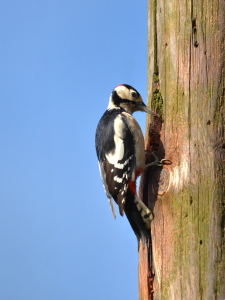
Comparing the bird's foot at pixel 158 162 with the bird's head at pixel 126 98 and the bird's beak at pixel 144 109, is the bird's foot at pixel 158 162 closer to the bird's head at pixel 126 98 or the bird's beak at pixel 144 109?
the bird's beak at pixel 144 109

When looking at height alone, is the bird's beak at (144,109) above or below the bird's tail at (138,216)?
above

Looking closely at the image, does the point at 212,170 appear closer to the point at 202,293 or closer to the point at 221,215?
the point at 221,215

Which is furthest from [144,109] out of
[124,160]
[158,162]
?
[158,162]

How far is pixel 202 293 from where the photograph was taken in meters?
2.08

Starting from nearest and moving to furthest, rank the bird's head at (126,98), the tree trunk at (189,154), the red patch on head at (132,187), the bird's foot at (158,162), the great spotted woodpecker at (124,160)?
1. the tree trunk at (189,154)
2. the bird's foot at (158,162)
3. the great spotted woodpecker at (124,160)
4. the red patch on head at (132,187)
5. the bird's head at (126,98)

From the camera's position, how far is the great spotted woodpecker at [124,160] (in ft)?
8.67

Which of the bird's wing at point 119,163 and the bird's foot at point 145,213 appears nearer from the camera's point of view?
the bird's foot at point 145,213

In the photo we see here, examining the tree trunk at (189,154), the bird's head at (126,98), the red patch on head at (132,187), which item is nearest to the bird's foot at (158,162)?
the tree trunk at (189,154)

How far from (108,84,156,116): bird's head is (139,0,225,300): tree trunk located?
55cm

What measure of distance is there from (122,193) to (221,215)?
0.78 metres

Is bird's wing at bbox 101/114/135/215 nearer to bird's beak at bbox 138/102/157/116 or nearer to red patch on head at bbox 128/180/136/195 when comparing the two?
red patch on head at bbox 128/180/136/195

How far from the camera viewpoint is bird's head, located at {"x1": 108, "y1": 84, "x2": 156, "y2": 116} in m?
3.24

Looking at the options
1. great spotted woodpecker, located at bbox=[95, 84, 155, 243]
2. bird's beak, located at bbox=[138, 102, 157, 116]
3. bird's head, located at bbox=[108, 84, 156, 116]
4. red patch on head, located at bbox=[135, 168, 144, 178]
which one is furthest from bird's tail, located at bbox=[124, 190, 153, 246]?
bird's head, located at bbox=[108, 84, 156, 116]

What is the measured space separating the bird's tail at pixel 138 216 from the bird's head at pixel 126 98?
2.55ft
